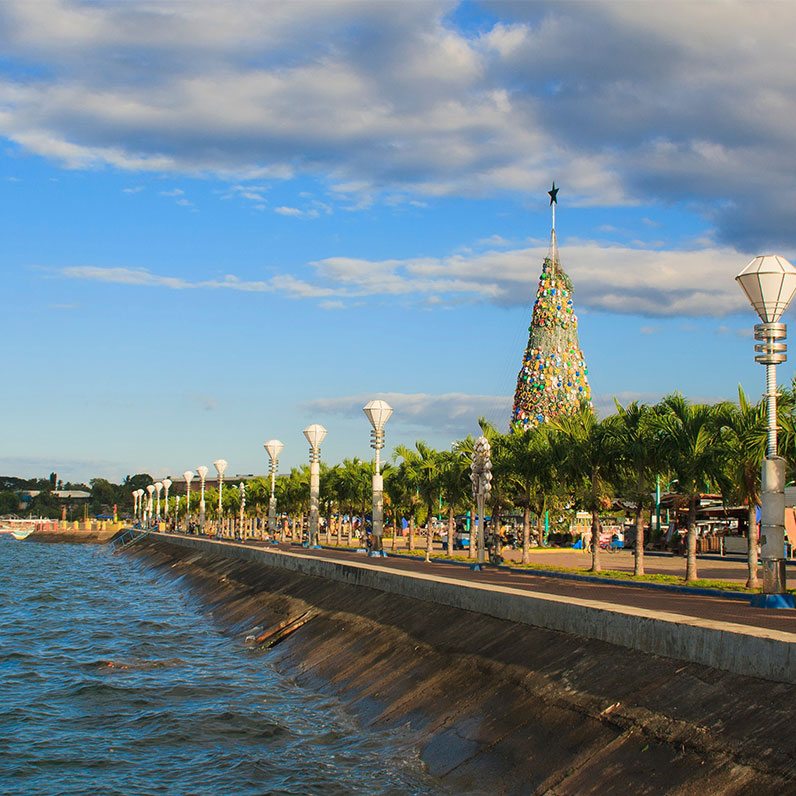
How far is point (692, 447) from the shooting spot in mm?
30125

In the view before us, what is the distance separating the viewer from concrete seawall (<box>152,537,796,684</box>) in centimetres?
973

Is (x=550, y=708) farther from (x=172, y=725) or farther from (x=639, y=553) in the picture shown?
(x=639, y=553)

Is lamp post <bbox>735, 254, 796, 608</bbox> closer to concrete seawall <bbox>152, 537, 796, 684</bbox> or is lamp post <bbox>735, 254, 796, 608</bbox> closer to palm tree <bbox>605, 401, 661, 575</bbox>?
concrete seawall <bbox>152, 537, 796, 684</bbox>

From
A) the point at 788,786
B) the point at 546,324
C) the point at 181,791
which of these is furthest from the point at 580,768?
the point at 546,324

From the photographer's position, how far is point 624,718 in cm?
1032

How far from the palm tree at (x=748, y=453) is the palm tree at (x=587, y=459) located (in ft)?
21.0

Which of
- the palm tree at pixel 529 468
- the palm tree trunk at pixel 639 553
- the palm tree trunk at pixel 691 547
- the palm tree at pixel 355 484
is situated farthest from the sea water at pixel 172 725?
the palm tree at pixel 355 484

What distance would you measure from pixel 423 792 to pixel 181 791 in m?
2.91

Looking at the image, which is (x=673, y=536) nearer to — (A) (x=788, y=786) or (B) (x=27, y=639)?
(B) (x=27, y=639)

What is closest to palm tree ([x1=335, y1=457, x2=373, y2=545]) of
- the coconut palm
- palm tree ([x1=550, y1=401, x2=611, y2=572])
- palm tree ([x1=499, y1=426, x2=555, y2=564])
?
the coconut palm

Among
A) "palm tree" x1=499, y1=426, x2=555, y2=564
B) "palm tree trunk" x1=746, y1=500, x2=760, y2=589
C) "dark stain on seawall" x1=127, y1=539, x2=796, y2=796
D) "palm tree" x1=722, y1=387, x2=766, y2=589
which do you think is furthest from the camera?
"palm tree" x1=499, y1=426, x2=555, y2=564

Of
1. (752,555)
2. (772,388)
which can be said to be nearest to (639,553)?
(752,555)

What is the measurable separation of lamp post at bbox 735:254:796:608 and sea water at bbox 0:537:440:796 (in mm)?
7272

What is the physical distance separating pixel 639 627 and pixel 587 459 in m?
24.8
